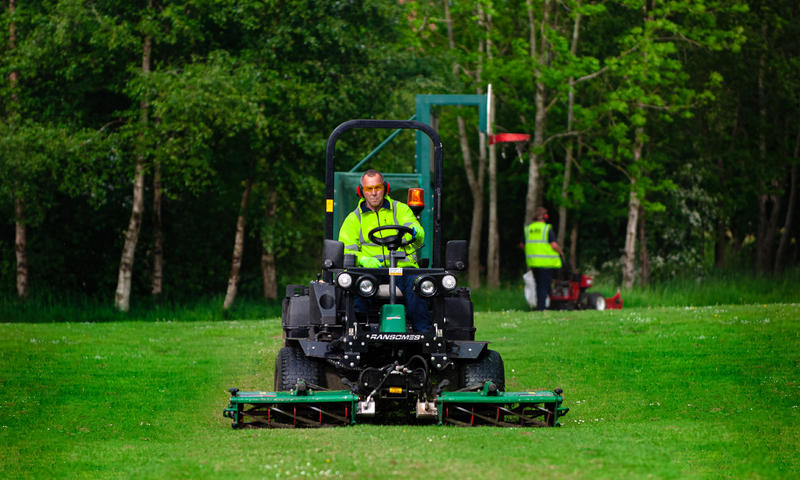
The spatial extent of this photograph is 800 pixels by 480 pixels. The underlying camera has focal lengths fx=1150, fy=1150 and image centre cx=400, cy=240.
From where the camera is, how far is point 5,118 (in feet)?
87.5

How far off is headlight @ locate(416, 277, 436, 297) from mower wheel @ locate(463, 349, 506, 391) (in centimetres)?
82

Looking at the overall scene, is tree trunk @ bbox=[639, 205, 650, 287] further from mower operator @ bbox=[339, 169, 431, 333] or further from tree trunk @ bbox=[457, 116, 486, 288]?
mower operator @ bbox=[339, 169, 431, 333]

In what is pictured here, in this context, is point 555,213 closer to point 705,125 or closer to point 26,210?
point 705,125

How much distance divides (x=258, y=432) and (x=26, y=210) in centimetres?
1866

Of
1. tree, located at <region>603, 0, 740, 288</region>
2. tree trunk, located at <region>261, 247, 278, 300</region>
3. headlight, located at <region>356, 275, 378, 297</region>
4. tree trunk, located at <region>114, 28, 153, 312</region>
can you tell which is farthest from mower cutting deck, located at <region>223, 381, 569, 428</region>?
tree trunk, located at <region>261, 247, 278, 300</region>

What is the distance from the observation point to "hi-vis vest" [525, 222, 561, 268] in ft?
72.5

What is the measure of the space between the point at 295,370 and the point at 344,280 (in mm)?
1025

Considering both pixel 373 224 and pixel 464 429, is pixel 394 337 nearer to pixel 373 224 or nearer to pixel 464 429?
pixel 464 429

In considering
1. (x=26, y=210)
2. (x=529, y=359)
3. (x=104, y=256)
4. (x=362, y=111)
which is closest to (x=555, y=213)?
(x=362, y=111)

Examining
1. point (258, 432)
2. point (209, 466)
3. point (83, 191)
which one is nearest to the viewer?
point (209, 466)

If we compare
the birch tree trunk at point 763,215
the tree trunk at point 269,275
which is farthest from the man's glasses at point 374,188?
the birch tree trunk at point 763,215

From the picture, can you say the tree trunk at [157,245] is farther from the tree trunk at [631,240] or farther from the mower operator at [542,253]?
the tree trunk at [631,240]

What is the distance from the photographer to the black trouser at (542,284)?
73.6 ft

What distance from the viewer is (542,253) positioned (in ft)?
72.7
